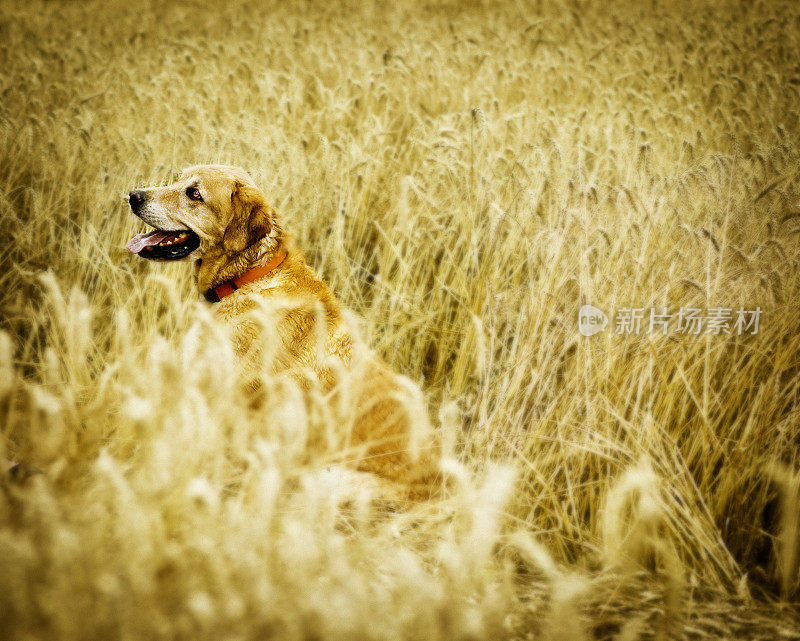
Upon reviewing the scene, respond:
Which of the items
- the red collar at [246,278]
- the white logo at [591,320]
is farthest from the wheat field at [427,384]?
the red collar at [246,278]

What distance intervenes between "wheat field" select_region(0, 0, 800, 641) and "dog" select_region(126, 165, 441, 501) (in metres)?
0.18

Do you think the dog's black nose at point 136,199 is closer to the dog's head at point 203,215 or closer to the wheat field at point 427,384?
the dog's head at point 203,215

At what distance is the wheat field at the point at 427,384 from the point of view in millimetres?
1208

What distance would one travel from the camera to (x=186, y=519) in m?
1.33

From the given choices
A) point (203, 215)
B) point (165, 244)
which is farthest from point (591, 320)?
point (165, 244)

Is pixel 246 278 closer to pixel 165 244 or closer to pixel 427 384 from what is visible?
pixel 165 244

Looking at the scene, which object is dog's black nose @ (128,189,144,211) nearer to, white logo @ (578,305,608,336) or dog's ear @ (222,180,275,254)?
dog's ear @ (222,180,275,254)

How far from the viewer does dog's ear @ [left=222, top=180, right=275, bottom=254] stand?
2691 mm

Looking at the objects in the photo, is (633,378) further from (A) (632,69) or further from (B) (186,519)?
(A) (632,69)

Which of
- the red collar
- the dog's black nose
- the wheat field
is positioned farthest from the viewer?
the dog's black nose

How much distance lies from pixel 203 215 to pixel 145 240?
0.33 metres

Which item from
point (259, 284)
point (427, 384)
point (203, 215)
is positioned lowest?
point (427, 384)

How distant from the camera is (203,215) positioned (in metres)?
2.77

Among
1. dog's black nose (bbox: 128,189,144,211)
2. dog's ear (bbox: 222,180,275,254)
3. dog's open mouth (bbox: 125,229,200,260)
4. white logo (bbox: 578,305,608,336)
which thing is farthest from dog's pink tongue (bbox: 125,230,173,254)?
white logo (bbox: 578,305,608,336)
